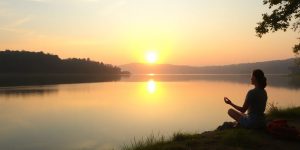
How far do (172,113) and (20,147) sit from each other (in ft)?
47.9

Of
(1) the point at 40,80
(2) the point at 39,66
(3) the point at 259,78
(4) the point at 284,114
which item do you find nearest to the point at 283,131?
(3) the point at 259,78

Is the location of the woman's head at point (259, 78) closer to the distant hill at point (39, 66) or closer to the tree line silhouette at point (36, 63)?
the distant hill at point (39, 66)

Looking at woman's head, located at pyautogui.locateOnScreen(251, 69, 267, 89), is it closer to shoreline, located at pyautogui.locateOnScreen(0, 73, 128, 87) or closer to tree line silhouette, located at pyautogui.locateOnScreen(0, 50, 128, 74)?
shoreline, located at pyautogui.locateOnScreen(0, 73, 128, 87)

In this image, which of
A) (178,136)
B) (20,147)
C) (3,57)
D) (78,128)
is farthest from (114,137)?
(3,57)

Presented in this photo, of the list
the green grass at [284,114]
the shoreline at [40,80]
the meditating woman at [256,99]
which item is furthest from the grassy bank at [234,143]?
the shoreline at [40,80]

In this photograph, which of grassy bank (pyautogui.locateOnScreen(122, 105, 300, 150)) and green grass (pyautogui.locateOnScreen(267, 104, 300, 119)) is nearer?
grassy bank (pyautogui.locateOnScreen(122, 105, 300, 150))

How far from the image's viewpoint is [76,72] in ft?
602

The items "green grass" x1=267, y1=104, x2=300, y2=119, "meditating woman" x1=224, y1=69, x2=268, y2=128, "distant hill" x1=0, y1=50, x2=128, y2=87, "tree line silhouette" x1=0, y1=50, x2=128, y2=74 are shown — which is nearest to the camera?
"meditating woman" x1=224, y1=69, x2=268, y2=128

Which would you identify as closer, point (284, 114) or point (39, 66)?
point (284, 114)

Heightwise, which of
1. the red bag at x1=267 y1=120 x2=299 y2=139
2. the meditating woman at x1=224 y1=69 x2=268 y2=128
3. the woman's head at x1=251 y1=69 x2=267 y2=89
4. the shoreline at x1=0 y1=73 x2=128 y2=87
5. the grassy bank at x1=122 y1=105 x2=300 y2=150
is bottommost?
the shoreline at x1=0 y1=73 x2=128 y2=87

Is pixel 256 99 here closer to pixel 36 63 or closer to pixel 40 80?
pixel 40 80

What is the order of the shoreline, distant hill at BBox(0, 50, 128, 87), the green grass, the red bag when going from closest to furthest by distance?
the red bag < the green grass < the shoreline < distant hill at BBox(0, 50, 128, 87)

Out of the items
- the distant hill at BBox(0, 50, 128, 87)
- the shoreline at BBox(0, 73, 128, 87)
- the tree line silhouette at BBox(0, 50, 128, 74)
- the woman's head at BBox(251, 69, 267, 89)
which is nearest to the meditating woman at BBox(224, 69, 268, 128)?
the woman's head at BBox(251, 69, 267, 89)

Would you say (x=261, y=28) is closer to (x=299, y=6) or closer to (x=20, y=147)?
(x=299, y=6)
